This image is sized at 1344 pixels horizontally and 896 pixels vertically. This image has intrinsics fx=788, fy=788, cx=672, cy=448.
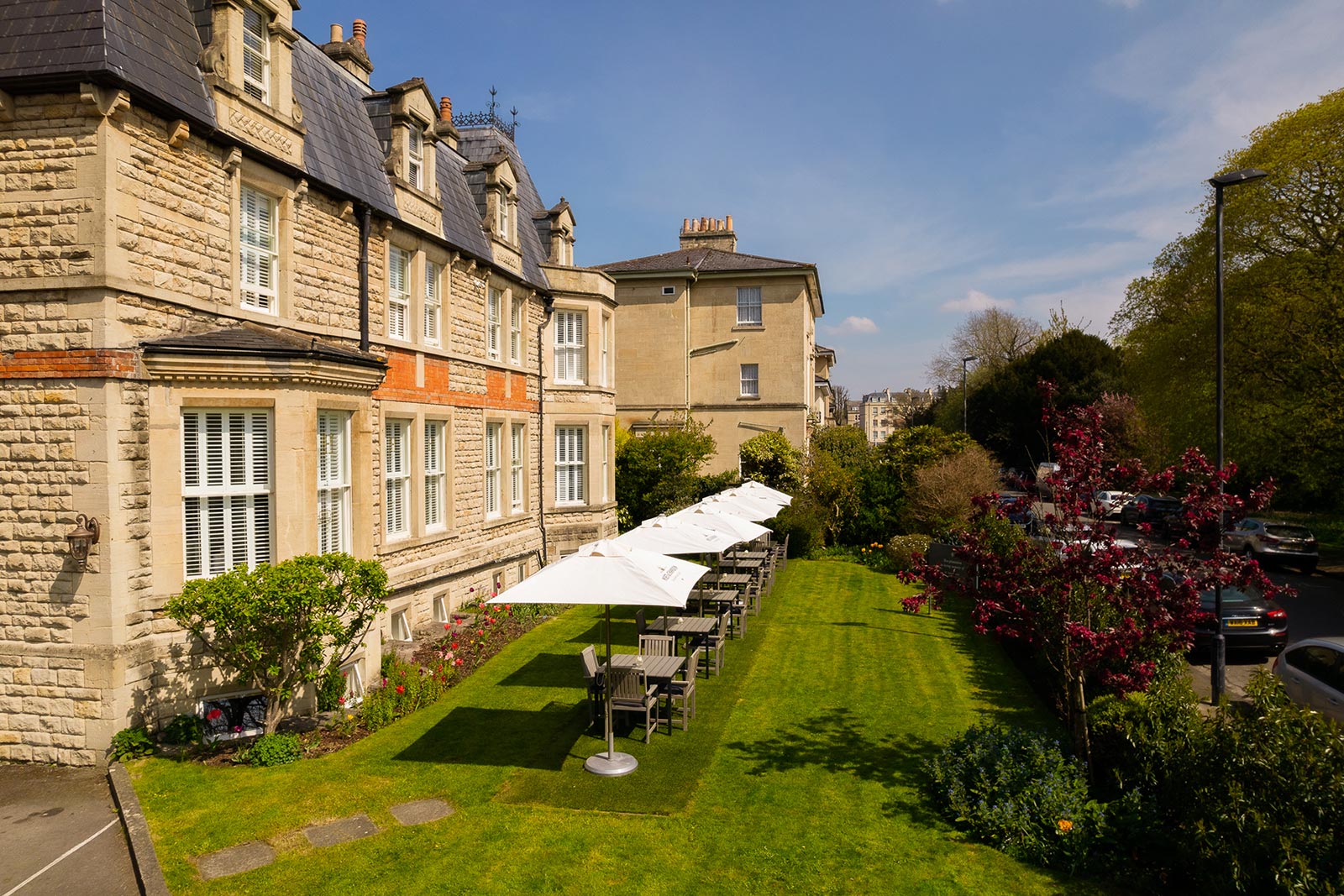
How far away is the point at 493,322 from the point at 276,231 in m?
7.66

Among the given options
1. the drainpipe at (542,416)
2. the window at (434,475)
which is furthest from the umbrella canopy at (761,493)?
the window at (434,475)

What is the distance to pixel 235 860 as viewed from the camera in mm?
7336

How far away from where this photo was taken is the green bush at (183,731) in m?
9.73

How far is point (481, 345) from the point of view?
60.5ft

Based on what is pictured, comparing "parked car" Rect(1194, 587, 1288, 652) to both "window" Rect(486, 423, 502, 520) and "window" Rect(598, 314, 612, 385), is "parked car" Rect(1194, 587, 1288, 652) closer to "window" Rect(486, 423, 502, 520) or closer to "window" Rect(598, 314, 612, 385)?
"window" Rect(486, 423, 502, 520)

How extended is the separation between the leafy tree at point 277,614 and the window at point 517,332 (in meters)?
10.9

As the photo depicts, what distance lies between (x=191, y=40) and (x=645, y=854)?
11.6 meters

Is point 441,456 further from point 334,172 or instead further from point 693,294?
point 693,294

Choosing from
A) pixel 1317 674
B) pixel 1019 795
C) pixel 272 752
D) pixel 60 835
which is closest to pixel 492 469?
pixel 272 752

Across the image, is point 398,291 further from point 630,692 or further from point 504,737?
point 630,692

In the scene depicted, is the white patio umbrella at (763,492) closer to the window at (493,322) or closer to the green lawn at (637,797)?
the window at (493,322)

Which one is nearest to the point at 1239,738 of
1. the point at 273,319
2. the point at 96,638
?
the point at 96,638

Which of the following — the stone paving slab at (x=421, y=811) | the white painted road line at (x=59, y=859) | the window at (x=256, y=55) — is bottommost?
the stone paving slab at (x=421, y=811)

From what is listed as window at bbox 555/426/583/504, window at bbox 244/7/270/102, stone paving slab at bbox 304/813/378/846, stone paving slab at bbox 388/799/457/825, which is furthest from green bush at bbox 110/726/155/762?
window at bbox 555/426/583/504
